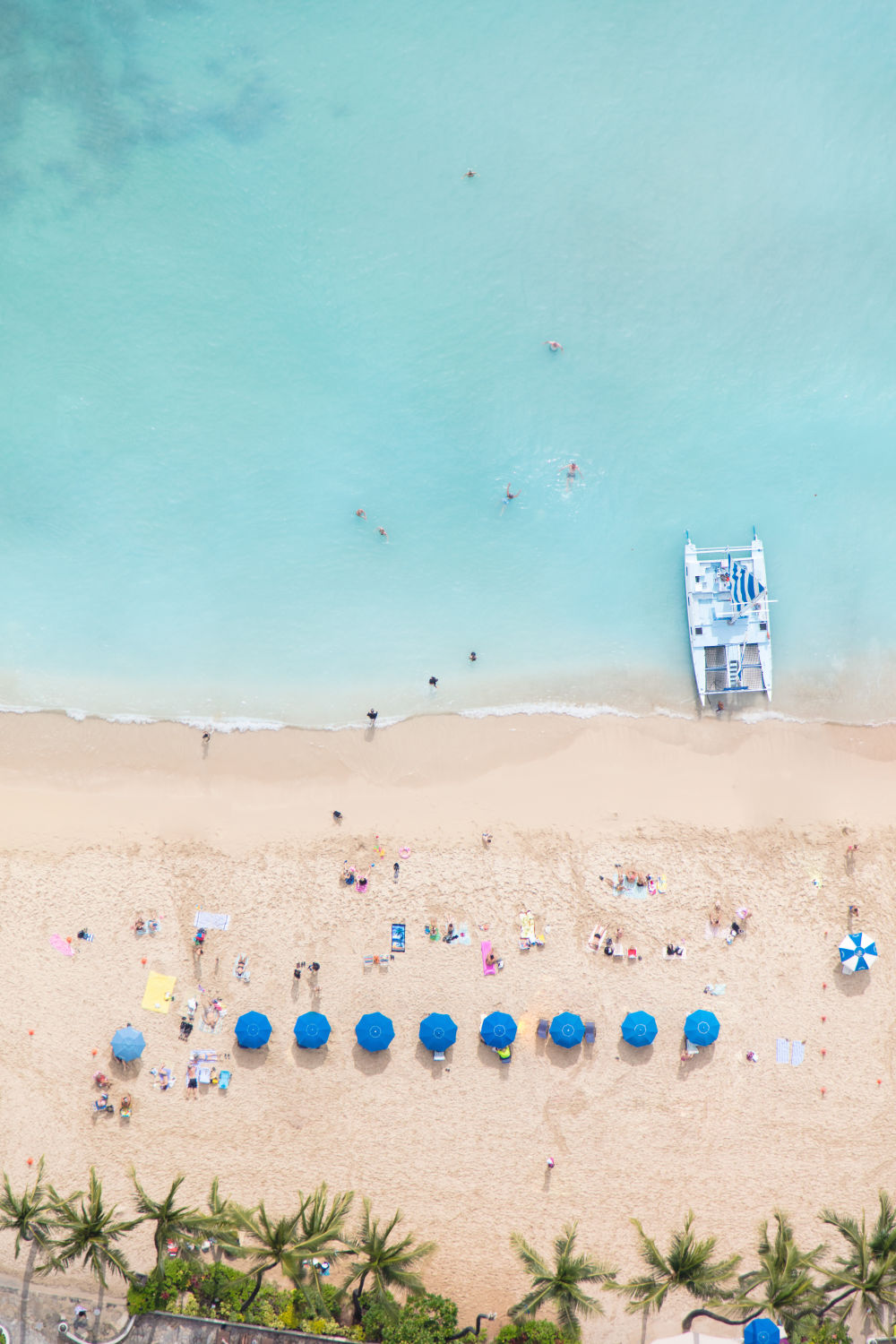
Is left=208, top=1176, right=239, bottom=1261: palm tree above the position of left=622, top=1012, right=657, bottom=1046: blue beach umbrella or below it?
below

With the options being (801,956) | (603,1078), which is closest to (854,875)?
(801,956)

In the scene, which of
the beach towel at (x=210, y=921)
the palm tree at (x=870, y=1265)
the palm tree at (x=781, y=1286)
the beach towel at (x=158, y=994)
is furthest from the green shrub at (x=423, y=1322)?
the beach towel at (x=210, y=921)

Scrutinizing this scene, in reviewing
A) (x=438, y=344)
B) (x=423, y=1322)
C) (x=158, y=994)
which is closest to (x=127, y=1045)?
(x=158, y=994)

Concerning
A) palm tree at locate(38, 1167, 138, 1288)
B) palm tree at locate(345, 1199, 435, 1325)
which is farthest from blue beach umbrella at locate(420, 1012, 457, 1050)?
palm tree at locate(38, 1167, 138, 1288)

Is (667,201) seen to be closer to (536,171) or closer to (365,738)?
(536,171)

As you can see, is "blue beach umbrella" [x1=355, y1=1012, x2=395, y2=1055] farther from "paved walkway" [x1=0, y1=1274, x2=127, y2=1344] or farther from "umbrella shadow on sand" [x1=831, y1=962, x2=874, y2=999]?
"umbrella shadow on sand" [x1=831, y1=962, x2=874, y2=999]

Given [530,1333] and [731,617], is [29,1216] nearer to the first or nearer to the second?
[530,1333]
